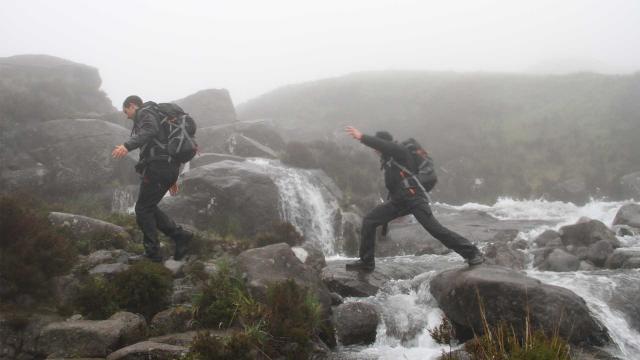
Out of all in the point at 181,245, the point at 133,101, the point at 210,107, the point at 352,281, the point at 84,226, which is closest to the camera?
the point at 133,101

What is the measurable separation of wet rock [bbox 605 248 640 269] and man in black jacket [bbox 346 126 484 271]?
16.8ft

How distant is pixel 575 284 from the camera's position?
29.7ft

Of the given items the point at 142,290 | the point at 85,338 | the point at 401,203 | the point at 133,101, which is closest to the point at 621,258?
the point at 401,203

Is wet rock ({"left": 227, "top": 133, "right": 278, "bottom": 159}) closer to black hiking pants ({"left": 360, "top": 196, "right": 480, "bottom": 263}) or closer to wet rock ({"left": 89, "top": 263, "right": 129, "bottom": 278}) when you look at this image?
black hiking pants ({"left": 360, "top": 196, "right": 480, "bottom": 263})

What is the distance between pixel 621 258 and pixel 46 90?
24.9 m

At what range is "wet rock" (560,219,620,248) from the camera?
13.9m

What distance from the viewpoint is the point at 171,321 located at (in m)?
6.15

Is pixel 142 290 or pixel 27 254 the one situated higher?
pixel 27 254

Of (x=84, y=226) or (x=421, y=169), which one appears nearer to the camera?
(x=421, y=169)

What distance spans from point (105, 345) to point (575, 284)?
8011 millimetres

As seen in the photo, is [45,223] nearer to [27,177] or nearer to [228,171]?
[228,171]

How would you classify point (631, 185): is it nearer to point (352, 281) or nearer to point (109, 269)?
point (352, 281)

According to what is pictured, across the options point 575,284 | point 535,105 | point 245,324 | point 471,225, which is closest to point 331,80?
point 535,105

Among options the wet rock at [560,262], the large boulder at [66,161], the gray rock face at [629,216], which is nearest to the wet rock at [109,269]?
the wet rock at [560,262]
